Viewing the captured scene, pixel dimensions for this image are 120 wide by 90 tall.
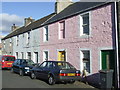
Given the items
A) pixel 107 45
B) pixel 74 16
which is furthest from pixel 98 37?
pixel 74 16

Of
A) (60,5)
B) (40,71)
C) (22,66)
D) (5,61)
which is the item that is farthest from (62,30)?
(5,61)

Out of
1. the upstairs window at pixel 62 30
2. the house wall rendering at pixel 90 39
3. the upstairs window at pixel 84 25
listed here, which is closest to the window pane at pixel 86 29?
the upstairs window at pixel 84 25

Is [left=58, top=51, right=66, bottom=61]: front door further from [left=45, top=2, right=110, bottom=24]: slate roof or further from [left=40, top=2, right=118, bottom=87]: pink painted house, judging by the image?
[left=45, top=2, right=110, bottom=24]: slate roof

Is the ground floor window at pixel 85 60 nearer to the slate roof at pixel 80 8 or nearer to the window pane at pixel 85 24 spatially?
the window pane at pixel 85 24

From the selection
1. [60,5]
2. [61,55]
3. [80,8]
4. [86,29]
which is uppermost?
[60,5]

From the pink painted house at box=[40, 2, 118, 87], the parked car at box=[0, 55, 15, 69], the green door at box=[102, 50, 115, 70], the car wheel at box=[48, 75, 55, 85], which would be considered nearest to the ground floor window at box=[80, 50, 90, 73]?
the pink painted house at box=[40, 2, 118, 87]

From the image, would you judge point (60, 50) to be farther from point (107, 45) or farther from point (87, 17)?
point (107, 45)

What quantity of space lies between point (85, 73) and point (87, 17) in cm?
411

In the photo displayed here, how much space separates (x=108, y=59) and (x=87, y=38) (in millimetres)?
2448

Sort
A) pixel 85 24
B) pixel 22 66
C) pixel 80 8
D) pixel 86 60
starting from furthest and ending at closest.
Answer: pixel 22 66 → pixel 80 8 → pixel 85 24 → pixel 86 60

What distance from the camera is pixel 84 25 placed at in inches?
520

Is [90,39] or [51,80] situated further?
[90,39]

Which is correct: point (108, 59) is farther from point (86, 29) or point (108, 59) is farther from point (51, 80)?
point (51, 80)

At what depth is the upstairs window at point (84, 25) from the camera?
13.1 metres
